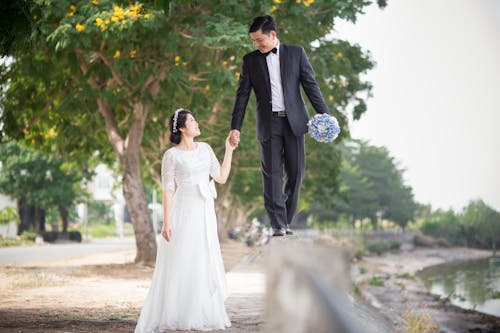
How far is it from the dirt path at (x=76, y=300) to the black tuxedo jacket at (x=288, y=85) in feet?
7.95

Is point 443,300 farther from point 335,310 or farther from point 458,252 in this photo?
point 458,252

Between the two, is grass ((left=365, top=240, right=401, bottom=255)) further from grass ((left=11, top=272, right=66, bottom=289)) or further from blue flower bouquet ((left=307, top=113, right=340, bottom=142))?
blue flower bouquet ((left=307, top=113, right=340, bottom=142))

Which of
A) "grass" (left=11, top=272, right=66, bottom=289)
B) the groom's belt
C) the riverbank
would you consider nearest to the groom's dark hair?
the groom's belt

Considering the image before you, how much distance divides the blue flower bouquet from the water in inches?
1190

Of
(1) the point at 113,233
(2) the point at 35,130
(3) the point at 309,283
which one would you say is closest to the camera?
(3) the point at 309,283

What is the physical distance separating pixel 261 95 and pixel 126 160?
547 inches

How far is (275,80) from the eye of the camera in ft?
22.0

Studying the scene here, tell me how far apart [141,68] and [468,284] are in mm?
36663

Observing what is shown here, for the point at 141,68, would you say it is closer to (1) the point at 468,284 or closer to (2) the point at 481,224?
(1) the point at 468,284

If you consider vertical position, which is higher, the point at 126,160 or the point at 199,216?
the point at 126,160

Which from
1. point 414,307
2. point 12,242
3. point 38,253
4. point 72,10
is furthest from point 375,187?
point 72,10

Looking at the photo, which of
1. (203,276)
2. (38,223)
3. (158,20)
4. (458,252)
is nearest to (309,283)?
(203,276)

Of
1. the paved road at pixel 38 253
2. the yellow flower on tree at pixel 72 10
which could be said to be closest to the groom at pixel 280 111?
the yellow flower on tree at pixel 72 10

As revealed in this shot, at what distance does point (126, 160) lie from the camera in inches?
795
